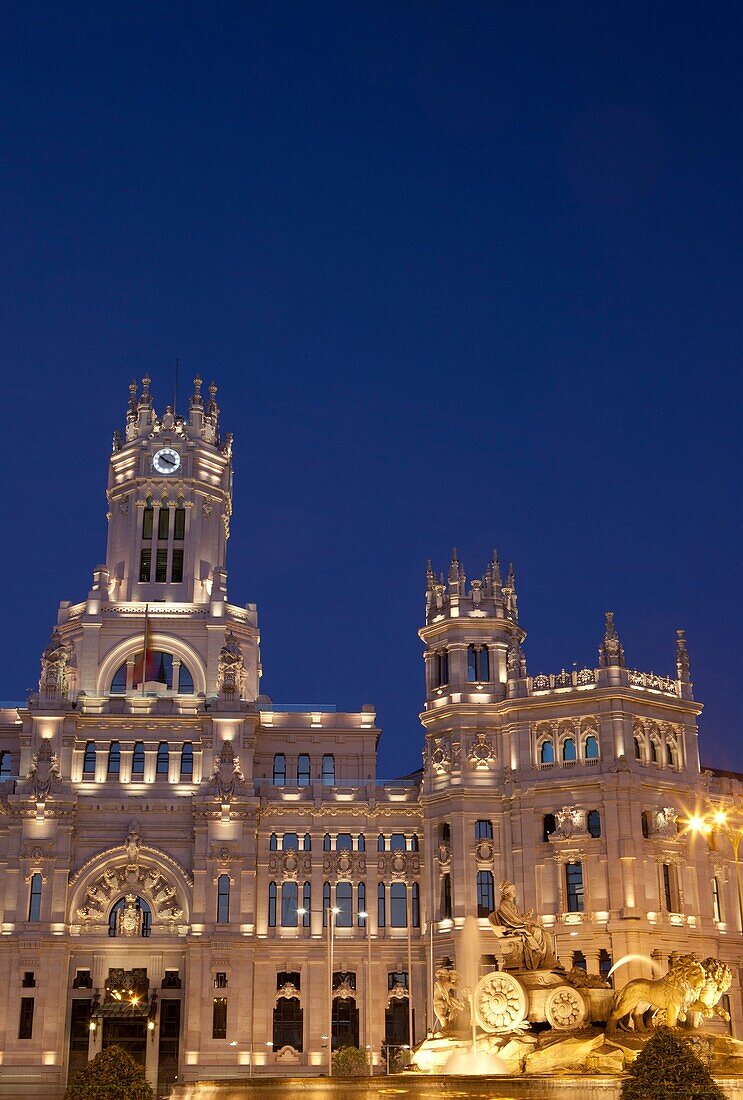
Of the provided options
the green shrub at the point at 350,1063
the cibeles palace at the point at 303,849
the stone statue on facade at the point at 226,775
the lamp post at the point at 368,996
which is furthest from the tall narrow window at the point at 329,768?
the green shrub at the point at 350,1063

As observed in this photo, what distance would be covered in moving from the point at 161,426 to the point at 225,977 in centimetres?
4459

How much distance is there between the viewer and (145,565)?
10381cm

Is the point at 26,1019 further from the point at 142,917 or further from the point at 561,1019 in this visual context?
the point at 561,1019

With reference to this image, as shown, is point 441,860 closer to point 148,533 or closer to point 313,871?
point 313,871

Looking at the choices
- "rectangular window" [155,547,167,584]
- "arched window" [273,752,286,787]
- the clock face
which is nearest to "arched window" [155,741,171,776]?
"arched window" [273,752,286,787]

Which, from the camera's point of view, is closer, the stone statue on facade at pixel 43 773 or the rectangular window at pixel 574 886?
the rectangular window at pixel 574 886

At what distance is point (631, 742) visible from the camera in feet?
284

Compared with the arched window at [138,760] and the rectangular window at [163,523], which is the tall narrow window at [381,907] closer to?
the arched window at [138,760]

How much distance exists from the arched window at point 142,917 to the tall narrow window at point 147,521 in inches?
1142

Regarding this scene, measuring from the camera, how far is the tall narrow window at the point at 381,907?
298ft

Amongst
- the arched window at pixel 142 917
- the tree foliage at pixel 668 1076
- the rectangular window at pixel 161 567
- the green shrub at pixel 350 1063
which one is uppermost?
the rectangular window at pixel 161 567

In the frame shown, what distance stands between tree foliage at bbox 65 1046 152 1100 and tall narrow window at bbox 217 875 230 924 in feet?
152

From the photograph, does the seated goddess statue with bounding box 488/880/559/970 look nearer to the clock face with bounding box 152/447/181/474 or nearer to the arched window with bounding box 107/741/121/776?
the arched window with bounding box 107/741/121/776

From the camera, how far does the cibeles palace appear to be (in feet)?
277
